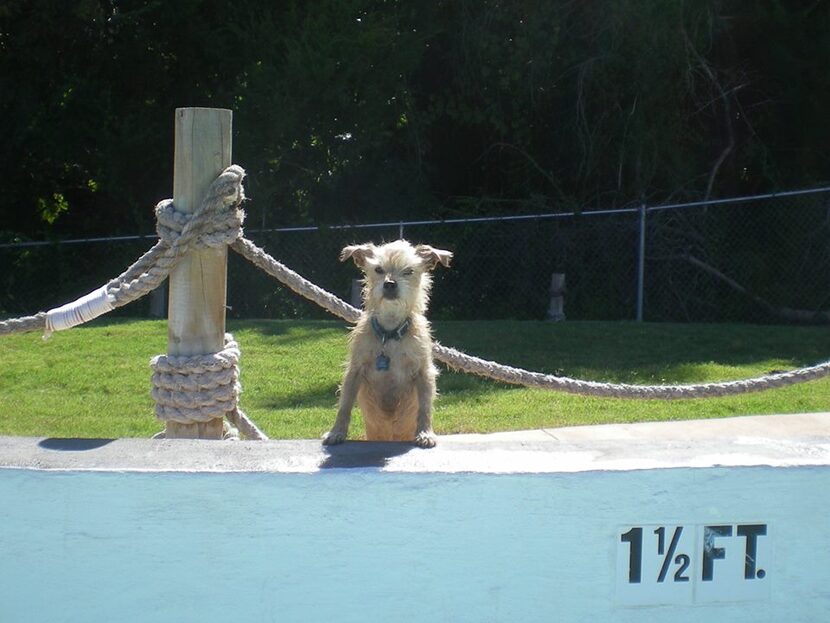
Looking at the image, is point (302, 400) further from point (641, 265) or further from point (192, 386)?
point (641, 265)

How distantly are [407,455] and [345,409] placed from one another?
73 cm

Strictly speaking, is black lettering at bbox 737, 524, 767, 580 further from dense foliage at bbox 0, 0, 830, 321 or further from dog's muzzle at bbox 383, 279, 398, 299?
dense foliage at bbox 0, 0, 830, 321

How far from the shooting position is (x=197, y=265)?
4105mm

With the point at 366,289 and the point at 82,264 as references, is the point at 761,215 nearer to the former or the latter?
the point at 82,264

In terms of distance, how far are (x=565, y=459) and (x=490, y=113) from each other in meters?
13.4

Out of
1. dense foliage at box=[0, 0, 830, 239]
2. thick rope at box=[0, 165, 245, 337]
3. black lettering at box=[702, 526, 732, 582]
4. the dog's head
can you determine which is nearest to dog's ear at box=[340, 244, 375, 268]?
the dog's head

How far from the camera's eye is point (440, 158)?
1798 cm

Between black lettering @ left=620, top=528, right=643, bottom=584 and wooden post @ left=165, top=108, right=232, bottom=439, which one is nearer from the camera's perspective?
black lettering @ left=620, top=528, right=643, bottom=584

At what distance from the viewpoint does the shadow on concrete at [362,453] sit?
3.61 meters

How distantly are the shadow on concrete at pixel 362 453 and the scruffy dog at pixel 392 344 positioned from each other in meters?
0.52

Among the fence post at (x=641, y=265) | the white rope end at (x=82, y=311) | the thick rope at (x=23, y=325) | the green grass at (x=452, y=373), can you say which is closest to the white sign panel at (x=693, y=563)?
the white rope end at (x=82, y=311)

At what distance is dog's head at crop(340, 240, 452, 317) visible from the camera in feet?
15.3

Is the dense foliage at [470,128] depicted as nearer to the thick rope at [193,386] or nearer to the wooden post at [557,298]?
the wooden post at [557,298]

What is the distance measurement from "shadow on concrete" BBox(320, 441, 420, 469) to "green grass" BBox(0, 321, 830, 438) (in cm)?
321
